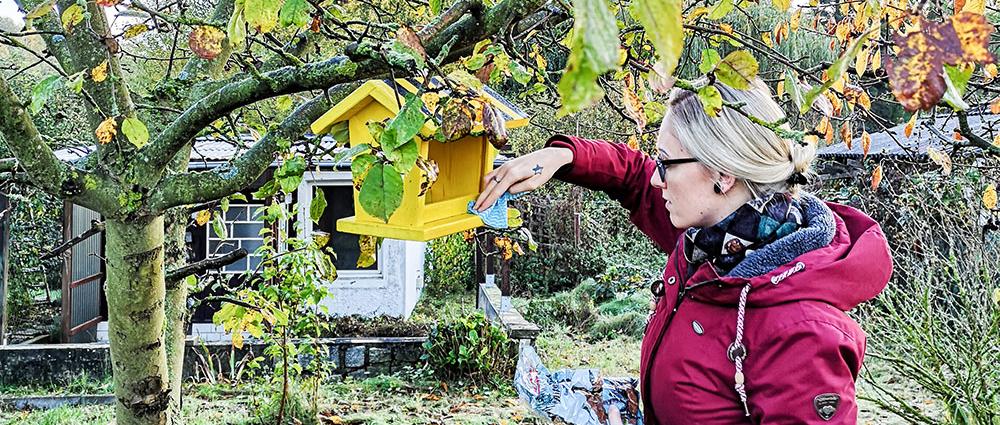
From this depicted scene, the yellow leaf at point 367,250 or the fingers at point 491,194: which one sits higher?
the fingers at point 491,194

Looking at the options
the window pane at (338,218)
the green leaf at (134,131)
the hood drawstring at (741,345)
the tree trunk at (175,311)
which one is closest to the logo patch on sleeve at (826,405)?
the hood drawstring at (741,345)

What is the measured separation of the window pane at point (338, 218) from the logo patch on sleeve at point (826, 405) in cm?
799

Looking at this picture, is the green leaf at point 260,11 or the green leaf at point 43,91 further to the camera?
the green leaf at point 43,91

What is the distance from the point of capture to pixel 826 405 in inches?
52.9

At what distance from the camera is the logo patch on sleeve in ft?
4.40

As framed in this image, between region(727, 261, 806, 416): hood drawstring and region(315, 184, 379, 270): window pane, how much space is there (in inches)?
309

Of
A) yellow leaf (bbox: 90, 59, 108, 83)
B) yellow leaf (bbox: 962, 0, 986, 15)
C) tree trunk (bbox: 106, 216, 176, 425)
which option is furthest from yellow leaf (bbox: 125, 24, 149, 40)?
yellow leaf (bbox: 962, 0, 986, 15)

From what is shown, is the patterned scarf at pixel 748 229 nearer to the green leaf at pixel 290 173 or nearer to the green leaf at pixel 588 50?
the green leaf at pixel 290 173

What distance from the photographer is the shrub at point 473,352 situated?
6.59m

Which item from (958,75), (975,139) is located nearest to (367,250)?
(958,75)

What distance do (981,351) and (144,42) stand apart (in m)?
12.6

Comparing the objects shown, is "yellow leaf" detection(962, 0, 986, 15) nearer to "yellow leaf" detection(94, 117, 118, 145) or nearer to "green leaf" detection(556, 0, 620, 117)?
"green leaf" detection(556, 0, 620, 117)

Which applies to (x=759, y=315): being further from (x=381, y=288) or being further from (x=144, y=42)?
(x=144, y=42)

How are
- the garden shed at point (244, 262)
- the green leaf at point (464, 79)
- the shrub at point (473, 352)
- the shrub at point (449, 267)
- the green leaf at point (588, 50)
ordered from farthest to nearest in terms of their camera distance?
the shrub at point (449, 267), the garden shed at point (244, 262), the shrub at point (473, 352), the green leaf at point (464, 79), the green leaf at point (588, 50)
